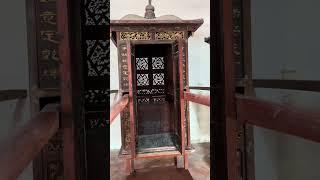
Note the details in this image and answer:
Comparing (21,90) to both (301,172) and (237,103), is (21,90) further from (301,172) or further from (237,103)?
(301,172)

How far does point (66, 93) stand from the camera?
656 mm

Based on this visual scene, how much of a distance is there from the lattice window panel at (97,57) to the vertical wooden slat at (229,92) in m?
0.36

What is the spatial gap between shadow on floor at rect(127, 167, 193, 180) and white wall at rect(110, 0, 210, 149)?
2.82 ft

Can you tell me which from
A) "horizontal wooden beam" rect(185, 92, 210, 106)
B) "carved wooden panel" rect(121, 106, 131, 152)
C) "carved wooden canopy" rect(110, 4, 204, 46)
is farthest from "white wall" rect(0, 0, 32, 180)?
"carved wooden panel" rect(121, 106, 131, 152)

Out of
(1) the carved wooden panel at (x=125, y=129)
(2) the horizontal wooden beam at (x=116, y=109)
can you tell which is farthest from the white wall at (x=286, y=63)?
(1) the carved wooden panel at (x=125, y=129)

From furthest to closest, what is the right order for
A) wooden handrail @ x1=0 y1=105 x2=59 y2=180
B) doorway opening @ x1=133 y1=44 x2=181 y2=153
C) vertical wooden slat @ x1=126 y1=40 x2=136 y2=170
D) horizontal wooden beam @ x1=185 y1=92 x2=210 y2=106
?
1. doorway opening @ x1=133 y1=44 x2=181 y2=153
2. vertical wooden slat @ x1=126 y1=40 x2=136 y2=170
3. horizontal wooden beam @ x1=185 y1=92 x2=210 y2=106
4. wooden handrail @ x1=0 y1=105 x2=59 y2=180

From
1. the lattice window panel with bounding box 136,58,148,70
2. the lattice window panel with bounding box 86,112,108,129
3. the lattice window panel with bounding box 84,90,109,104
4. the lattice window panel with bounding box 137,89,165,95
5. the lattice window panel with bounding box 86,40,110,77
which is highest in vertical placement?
the lattice window panel with bounding box 136,58,148,70

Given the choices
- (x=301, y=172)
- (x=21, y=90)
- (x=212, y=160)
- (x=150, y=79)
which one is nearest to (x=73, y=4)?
(x=21, y=90)

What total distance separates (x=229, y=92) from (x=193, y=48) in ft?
8.28

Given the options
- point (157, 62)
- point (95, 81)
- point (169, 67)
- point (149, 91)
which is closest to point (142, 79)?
point (149, 91)

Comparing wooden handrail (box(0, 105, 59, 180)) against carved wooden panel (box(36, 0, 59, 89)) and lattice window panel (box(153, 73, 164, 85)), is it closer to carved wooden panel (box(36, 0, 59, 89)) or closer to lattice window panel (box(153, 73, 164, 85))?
carved wooden panel (box(36, 0, 59, 89))

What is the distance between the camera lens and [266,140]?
0.83 metres

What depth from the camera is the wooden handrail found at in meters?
0.37

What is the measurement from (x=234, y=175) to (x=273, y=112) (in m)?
0.31
